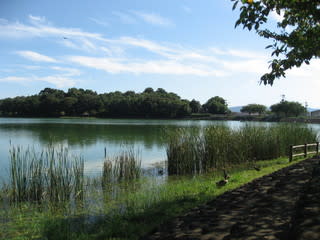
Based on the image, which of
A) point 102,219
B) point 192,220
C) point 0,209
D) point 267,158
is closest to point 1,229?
point 0,209

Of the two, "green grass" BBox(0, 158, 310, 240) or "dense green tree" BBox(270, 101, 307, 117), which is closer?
"green grass" BBox(0, 158, 310, 240)

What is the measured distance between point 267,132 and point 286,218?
11.5m

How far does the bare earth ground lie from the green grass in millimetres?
691

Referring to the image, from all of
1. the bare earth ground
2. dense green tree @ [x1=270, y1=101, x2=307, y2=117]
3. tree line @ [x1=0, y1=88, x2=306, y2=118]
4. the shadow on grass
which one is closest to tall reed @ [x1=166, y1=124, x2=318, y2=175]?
the shadow on grass

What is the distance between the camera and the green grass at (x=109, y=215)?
509 cm

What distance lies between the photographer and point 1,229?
18.5 feet

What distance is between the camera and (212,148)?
11750mm

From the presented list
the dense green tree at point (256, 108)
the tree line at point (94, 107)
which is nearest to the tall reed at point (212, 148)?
the tree line at point (94, 107)

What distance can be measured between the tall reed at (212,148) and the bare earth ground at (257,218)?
5.58 meters

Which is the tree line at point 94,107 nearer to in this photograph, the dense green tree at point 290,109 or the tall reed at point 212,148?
the dense green tree at point 290,109

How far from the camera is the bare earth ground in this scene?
3.21 meters

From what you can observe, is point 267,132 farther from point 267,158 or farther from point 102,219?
point 102,219

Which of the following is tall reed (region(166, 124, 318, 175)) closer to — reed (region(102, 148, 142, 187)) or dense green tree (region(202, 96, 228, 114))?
reed (region(102, 148, 142, 187))

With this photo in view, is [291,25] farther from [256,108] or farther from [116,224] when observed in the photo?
[256,108]
